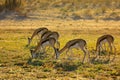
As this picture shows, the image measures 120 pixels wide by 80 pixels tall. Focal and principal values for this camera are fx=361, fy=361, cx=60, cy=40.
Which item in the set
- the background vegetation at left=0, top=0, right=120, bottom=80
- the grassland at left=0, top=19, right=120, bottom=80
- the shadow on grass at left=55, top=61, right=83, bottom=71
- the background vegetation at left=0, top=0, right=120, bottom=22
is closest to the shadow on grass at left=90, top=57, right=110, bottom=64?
the background vegetation at left=0, top=0, right=120, bottom=80

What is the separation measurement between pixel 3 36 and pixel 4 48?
14.7 feet

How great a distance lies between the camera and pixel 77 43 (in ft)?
45.9

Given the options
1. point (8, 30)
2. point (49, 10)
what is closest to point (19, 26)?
point (8, 30)

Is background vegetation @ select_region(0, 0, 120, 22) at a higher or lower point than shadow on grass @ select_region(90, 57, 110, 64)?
lower

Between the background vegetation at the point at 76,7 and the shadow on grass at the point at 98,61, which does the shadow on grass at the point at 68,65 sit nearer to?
the shadow on grass at the point at 98,61

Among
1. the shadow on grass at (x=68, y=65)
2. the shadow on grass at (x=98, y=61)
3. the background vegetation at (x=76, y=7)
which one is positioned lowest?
the background vegetation at (x=76, y=7)

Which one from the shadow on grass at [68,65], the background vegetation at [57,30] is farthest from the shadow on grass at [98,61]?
the shadow on grass at [68,65]

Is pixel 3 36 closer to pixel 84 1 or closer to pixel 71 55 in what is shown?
pixel 71 55

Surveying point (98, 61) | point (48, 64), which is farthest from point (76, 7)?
point (48, 64)

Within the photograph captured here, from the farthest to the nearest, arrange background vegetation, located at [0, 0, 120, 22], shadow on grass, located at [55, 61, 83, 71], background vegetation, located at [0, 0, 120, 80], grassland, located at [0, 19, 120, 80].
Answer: background vegetation, located at [0, 0, 120, 22]
shadow on grass, located at [55, 61, 83, 71]
background vegetation, located at [0, 0, 120, 80]
grassland, located at [0, 19, 120, 80]

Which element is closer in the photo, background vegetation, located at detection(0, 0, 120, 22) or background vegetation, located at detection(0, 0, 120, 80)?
background vegetation, located at detection(0, 0, 120, 80)

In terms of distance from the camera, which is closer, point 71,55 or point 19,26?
point 71,55

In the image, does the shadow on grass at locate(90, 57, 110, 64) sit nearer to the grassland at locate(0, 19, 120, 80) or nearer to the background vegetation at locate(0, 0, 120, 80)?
the background vegetation at locate(0, 0, 120, 80)

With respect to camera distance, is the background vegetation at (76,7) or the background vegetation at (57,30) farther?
the background vegetation at (76,7)
